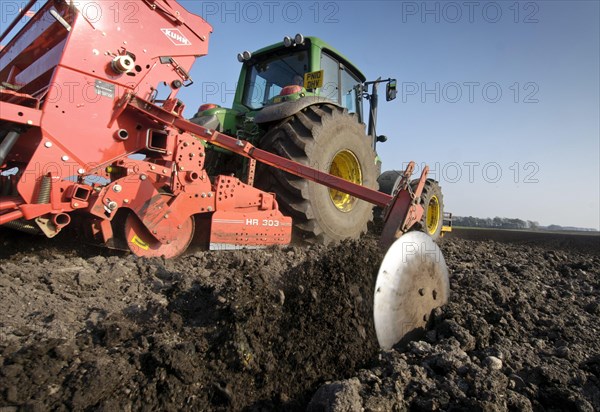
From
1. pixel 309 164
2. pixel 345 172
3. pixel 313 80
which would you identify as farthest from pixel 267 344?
pixel 313 80

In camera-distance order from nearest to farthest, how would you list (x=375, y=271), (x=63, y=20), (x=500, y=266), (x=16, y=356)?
1. (x=16, y=356)
2. (x=375, y=271)
3. (x=63, y=20)
4. (x=500, y=266)

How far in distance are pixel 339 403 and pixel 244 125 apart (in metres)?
3.68

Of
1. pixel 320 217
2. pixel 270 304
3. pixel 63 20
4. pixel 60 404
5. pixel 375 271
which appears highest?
pixel 63 20

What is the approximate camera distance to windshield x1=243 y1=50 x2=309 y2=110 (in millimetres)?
4801

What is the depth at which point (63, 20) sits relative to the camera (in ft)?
8.97

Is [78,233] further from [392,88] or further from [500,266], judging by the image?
[392,88]

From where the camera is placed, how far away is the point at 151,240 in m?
3.07

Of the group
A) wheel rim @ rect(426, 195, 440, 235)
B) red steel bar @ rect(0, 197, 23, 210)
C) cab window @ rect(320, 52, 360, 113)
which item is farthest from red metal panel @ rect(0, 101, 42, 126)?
wheel rim @ rect(426, 195, 440, 235)

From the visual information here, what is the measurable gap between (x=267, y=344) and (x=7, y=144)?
219 centimetres

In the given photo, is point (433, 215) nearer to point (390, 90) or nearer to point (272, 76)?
point (390, 90)

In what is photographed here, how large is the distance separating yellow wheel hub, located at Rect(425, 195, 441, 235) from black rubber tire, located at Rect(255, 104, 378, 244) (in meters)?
2.64

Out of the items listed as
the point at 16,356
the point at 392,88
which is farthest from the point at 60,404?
the point at 392,88

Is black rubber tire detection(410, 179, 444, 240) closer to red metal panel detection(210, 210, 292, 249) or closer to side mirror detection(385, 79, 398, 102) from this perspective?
side mirror detection(385, 79, 398, 102)

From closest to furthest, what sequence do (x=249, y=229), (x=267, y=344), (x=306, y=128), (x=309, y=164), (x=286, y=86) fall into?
(x=267, y=344) < (x=249, y=229) < (x=309, y=164) < (x=306, y=128) < (x=286, y=86)
